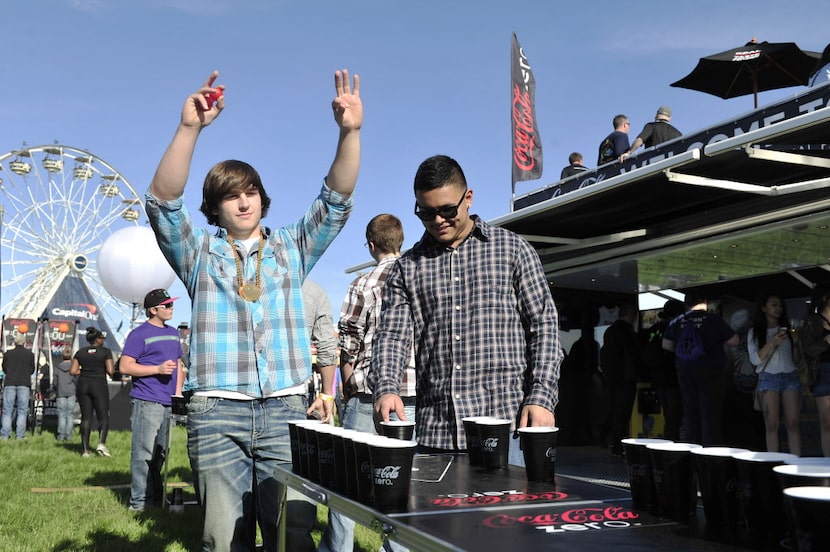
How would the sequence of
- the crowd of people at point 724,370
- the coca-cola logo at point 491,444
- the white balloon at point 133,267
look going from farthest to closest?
the white balloon at point 133,267, the crowd of people at point 724,370, the coca-cola logo at point 491,444

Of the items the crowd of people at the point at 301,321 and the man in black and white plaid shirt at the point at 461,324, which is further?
the man in black and white plaid shirt at the point at 461,324

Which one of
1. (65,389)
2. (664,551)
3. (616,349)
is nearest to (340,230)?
(664,551)

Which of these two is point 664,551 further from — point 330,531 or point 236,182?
point 330,531

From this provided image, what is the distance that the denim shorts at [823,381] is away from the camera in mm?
5902

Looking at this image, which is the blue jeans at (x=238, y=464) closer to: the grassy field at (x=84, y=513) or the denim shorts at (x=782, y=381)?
the grassy field at (x=84, y=513)

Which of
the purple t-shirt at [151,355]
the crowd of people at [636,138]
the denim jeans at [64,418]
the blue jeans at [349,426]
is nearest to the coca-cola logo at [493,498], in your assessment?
the blue jeans at [349,426]

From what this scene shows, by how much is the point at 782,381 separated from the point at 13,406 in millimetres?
11536

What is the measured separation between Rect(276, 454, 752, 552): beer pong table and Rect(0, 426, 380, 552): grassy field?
9.92 feet

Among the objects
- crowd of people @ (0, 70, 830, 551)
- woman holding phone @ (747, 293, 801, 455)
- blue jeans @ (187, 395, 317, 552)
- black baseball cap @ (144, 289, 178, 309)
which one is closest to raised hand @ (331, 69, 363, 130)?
crowd of people @ (0, 70, 830, 551)

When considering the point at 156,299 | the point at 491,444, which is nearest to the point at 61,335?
the point at 156,299

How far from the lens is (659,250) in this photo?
7066mm

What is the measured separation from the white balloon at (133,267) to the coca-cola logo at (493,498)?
12.7 meters

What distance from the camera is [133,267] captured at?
13.3m

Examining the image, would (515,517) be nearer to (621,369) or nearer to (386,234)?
(386,234)
